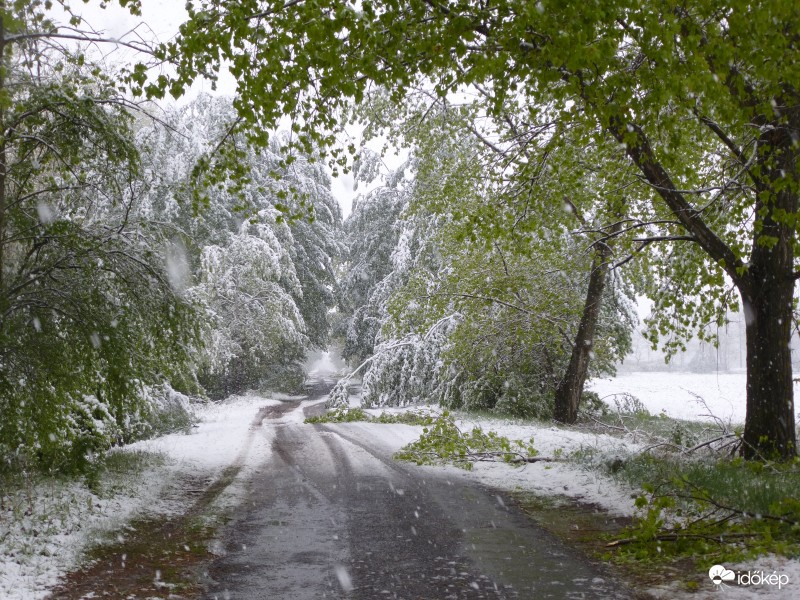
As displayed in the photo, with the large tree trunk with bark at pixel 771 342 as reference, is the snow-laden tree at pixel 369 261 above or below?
above

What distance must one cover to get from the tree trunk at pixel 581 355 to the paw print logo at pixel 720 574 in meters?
9.80

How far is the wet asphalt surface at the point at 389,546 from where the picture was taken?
5.42 m

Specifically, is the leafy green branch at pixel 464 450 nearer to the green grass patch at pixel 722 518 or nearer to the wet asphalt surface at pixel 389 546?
the wet asphalt surface at pixel 389 546

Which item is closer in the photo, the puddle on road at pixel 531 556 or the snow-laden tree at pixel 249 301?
the puddle on road at pixel 531 556

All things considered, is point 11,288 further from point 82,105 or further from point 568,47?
point 568,47

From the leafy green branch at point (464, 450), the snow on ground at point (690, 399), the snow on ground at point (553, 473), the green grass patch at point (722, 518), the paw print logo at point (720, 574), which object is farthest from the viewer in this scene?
the snow on ground at point (690, 399)

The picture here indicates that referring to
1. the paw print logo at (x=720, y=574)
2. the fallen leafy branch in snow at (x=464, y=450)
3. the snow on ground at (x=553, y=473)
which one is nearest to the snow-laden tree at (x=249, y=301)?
the snow on ground at (x=553, y=473)

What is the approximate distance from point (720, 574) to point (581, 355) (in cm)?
1140

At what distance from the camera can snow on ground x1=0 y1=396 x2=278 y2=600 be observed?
5.71m

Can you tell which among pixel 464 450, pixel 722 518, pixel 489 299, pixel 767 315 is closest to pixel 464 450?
pixel 464 450

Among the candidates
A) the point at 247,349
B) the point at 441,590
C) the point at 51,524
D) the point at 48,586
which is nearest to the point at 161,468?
the point at 51,524

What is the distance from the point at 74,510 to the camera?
24.5ft

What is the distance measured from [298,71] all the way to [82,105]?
115 inches

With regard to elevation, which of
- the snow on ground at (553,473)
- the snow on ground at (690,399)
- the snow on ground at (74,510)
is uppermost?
the snow on ground at (690,399)
